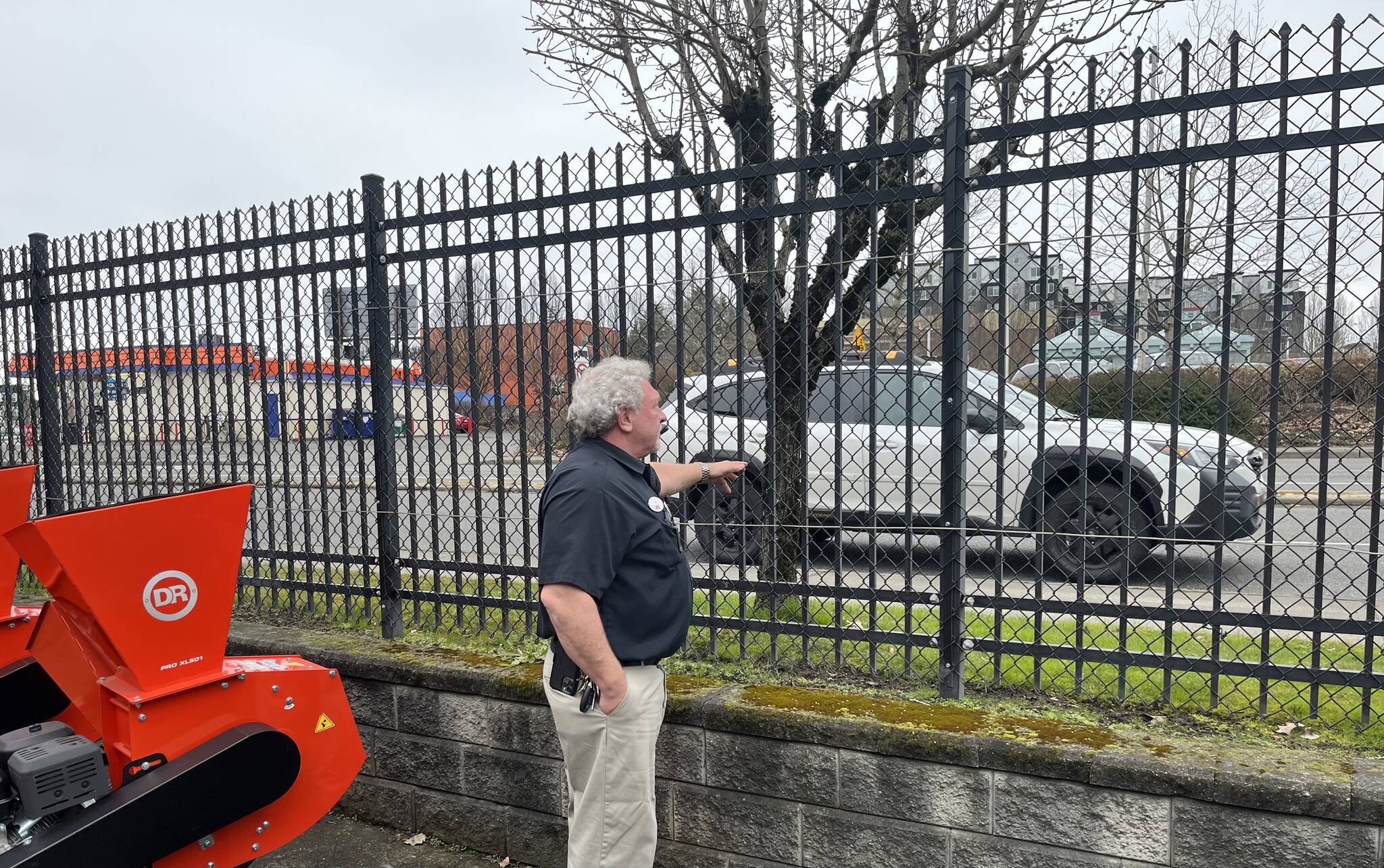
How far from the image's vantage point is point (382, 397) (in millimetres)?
4227

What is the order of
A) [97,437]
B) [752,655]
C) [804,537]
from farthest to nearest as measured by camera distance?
[97,437] → [752,655] → [804,537]

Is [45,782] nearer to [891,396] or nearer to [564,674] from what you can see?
[564,674]

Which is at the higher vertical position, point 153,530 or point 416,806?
point 153,530

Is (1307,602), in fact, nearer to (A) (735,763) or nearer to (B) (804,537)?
(B) (804,537)

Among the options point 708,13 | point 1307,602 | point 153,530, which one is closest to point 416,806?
point 153,530

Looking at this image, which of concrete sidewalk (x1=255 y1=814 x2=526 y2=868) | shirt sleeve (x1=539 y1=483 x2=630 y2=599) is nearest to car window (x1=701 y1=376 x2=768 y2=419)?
shirt sleeve (x1=539 y1=483 x2=630 y2=599)

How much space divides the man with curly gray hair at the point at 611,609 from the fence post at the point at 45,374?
4.61 m

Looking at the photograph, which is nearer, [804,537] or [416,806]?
[804,537]

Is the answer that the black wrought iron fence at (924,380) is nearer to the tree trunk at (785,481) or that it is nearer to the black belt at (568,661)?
the tree trunk at (785,481)

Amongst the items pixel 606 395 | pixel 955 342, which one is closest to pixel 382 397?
pixel 606 395

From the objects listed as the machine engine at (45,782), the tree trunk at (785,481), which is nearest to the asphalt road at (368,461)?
the tree trunk at (785,481)

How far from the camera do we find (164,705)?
257cm

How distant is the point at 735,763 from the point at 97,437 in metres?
4.73

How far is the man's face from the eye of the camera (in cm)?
279
